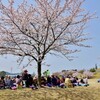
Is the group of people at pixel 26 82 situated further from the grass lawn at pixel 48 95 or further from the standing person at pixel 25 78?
the grass lawn at pixel 48 95

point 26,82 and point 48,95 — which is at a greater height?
point 26,82

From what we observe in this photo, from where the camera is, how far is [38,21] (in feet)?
67.7

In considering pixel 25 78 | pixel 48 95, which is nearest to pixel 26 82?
pixel 25 78

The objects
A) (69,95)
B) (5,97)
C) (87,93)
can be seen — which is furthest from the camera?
(87,93)

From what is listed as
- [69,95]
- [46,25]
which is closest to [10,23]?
Answer: [46,25]

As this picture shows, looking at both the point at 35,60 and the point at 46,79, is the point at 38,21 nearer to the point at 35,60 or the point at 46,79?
the point at 35,60

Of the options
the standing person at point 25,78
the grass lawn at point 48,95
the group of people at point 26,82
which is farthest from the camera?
the group of people at point 26,82

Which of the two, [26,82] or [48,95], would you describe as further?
[26,82]

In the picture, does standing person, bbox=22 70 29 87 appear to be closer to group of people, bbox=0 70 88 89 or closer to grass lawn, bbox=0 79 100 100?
group of people, bbox=0 70 88 89

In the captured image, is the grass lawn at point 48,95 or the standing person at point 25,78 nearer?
the grass lawn at point 48,95

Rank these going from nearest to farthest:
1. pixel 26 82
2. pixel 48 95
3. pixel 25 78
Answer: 1. pixel 48 95
2. pixel 25 78
3. pixel 26 82

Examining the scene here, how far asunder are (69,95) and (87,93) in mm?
1637

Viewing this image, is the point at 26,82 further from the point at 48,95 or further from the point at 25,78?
the point at 48,95

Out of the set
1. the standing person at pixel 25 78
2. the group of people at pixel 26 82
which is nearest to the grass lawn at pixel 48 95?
the group of people at pixel 26 82
